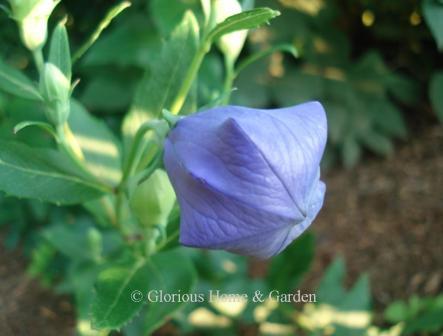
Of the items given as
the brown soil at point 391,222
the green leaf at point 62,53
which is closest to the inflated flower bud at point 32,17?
the green leaf at point 62,53

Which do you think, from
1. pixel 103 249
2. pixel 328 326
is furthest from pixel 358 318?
pixel 103 249

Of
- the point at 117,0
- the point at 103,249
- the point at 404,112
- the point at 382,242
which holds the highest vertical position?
the point at 117,0

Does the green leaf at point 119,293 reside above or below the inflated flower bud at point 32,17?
below

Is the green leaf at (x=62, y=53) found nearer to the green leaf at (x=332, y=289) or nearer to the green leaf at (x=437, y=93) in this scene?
the green leaf at (x=332, y=289)

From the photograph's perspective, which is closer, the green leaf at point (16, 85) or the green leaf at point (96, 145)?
the green leaf at point (16, 85)

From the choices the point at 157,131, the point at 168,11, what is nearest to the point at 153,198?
the point at 157,131

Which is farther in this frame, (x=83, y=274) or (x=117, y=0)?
(x=117, y=0)

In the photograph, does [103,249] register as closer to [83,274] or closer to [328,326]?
[83,274]
